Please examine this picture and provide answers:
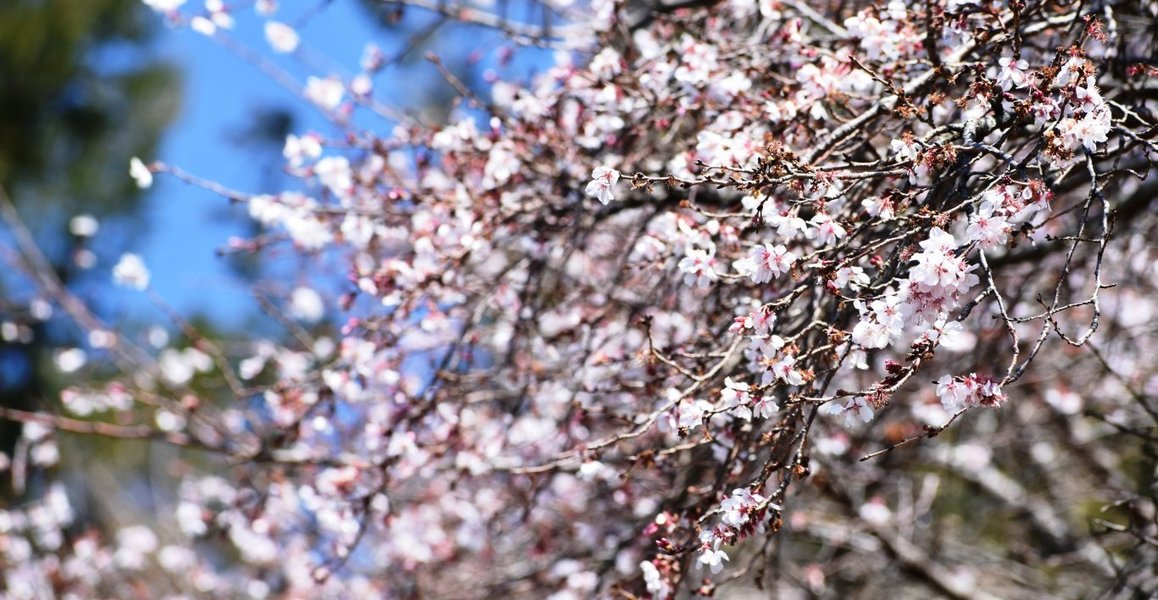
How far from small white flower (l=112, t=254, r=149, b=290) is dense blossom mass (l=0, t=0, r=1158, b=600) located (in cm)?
1

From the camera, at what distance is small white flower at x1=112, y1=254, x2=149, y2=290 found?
4121mm

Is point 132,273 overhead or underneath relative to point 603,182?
underneath

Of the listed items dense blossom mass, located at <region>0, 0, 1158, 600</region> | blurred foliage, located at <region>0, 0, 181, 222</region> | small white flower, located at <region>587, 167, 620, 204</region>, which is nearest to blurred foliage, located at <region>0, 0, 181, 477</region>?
blurred foliage, located at <region>0, 0, 181, 222</region>

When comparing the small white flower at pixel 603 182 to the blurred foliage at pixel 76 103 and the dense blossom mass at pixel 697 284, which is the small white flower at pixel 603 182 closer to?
the dense blossom mass at pixel 697 284

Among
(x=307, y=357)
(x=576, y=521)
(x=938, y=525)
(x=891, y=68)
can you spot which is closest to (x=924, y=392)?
(x=938, y=525)

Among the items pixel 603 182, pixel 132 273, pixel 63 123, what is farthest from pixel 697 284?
pixel 63 123

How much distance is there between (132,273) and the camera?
A: 163 inches

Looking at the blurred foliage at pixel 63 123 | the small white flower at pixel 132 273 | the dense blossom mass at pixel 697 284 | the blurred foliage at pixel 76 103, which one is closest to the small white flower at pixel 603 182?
the dense blossom mass at pixel 697 284

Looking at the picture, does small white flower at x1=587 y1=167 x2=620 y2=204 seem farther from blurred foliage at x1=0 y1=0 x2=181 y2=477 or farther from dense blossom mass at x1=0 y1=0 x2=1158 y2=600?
blurred foliage at x1=0 y1=0 x2=181 y2=477

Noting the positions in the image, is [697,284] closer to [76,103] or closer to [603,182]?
[603,182]

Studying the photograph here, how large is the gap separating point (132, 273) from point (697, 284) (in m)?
2.88

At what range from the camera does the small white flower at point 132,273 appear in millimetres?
4121

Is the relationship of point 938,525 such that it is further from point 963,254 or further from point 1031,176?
point 963,254

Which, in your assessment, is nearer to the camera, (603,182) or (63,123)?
(603,182)
